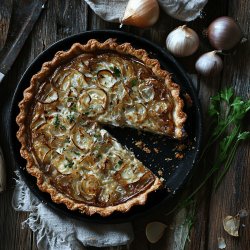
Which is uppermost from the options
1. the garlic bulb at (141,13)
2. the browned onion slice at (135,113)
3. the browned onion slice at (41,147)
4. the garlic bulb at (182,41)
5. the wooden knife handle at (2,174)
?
the garlic bulb at (141,13)

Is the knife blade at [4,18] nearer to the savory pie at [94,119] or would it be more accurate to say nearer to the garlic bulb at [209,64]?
the savory pie at [94,119]

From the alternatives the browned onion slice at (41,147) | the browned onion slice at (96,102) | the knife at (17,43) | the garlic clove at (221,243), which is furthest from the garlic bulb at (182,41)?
the garlic clove at (221,243)

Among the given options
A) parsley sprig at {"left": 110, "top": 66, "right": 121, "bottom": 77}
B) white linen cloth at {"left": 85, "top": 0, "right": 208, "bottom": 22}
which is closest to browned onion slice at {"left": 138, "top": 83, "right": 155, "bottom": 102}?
parsley sprig at {"left": 110, "top": 66, "right": 121, "bottom": 77}

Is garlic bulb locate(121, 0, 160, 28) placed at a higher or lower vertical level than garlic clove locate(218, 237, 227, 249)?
higher

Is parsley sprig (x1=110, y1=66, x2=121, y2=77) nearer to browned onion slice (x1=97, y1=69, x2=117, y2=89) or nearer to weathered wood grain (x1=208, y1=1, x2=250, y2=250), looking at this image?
browned onion slice (x1=97, y1=69, x2=117, y2=89)

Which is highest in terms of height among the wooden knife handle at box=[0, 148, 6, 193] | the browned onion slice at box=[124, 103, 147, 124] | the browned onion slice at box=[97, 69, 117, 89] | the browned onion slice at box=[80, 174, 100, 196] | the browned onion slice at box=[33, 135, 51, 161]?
the browned onion slice at box=[97, 69, 117, 89]

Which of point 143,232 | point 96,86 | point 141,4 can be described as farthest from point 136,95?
point 143,232
